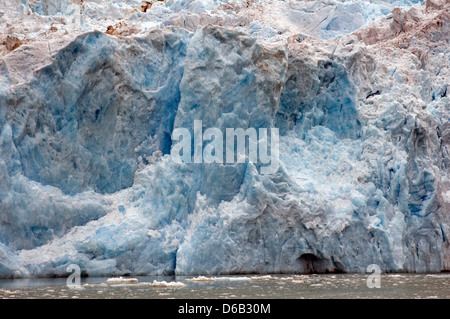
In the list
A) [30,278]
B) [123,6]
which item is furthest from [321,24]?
[30,278]

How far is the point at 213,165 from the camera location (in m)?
16.3

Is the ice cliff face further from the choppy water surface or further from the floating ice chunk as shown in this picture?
the floating ice chunk

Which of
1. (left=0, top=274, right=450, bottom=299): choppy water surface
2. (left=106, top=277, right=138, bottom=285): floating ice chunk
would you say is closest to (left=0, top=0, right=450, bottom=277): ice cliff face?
(left=0, top=274, right=450, bottom=299): choppy water surface

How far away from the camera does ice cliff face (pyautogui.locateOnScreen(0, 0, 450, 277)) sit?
15.8 metres

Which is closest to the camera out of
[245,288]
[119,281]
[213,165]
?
[245,288]

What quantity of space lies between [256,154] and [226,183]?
0.97 meters

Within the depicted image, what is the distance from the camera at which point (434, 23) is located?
20.3 metres

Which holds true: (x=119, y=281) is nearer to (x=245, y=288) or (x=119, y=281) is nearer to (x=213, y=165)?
(x=245, y=288)

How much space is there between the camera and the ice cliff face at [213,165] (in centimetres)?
1578

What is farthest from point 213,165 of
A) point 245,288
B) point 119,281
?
point 245,288

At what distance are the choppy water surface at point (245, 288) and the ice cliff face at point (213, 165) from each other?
107 centimetres

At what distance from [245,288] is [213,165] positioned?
4432mm

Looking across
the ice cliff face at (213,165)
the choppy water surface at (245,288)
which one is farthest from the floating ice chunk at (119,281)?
the ice cliff face at (213,165)

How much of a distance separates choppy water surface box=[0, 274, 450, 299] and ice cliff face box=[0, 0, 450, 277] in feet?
3.52
